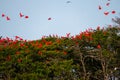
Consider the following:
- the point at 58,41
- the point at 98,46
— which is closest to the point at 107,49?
the point at 98,46

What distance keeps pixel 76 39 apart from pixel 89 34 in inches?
30.4

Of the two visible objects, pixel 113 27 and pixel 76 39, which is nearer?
pixel 76 39

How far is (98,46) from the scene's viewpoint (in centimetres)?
1157

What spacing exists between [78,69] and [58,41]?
5.20ft

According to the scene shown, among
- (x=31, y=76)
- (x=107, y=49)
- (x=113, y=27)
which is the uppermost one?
(x=113, y=27)

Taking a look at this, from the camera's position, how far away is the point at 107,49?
12.0m

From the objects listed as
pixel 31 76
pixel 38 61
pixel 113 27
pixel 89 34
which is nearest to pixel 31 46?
pixel 38 61

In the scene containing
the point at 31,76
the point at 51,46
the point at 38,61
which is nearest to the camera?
the point at 31,76

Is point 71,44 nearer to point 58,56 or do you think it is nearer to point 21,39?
point 58,56

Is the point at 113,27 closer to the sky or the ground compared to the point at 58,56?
closer to the sky

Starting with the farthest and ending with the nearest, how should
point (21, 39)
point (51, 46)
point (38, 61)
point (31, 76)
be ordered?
point (21, 39) < point (51, 46) < point (38, 61) < point (31, 76)

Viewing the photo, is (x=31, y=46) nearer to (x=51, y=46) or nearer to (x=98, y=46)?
(x=51, y=46)

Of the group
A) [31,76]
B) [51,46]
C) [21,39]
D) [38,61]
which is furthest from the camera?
[21,39]

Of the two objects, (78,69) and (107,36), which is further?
(107,36)
